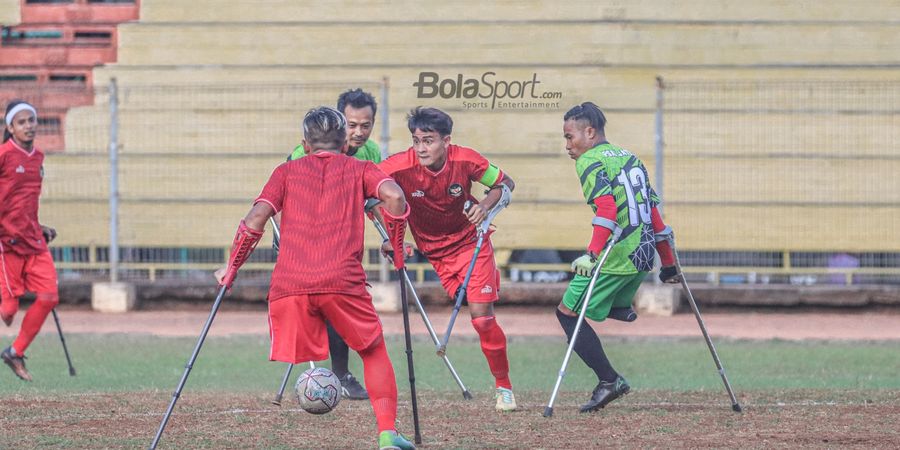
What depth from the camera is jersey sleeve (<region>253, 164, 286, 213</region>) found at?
24.3 ft

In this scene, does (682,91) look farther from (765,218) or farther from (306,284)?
(306,284)

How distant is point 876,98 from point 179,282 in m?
9.87

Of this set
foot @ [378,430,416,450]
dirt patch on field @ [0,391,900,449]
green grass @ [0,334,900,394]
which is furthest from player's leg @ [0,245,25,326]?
foot @ [378,430,416,450]

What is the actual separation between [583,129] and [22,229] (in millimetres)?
5296

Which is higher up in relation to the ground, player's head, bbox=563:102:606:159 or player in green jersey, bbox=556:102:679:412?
player's head, bbox=563:102:606:159

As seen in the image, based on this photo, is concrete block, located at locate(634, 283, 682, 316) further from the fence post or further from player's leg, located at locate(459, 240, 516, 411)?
player's leg, located at locate(459, 240, 516, 411)

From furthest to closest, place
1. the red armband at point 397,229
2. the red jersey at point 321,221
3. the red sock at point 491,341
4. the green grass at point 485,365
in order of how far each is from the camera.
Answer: the green grass at point 485,365
the red sock at point 491,341
the red armband at point 397,229
the red jersey at point 321,221

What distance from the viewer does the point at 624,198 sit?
941 cm

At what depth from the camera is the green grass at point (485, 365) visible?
11.8 metres

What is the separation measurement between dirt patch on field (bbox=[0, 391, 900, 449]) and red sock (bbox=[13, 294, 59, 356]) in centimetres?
167

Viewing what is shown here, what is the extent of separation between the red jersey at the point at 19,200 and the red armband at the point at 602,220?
542 centimetres

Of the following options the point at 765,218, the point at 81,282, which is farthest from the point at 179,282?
the point at 765,218

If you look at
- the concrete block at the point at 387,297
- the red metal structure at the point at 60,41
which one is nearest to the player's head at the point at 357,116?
the concrete block at the point at 387,297

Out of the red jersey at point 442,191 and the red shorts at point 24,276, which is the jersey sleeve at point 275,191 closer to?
the red jersey at point 442,191
